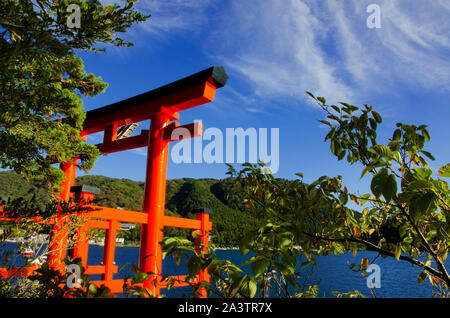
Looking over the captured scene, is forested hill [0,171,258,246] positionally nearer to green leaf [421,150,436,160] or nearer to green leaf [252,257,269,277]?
green leaf [421,150,436,160]

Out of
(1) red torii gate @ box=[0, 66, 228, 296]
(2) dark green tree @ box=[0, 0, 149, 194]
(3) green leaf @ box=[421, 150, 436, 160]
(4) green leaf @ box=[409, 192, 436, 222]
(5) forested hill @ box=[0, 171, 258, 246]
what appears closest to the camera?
(4) green leaf @ box=[409, 192, 436, 222]

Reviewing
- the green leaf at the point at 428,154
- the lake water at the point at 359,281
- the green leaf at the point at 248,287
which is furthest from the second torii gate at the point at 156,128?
the green leaf at the point at 248,287

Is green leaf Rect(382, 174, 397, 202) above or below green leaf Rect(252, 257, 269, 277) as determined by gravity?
above

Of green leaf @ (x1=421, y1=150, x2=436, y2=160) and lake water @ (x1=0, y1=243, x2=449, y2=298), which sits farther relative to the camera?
lake water @ (x1=0, y1=243, x2=449, y2=298)

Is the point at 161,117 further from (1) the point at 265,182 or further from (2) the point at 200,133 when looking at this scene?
(1) the point at 265,182

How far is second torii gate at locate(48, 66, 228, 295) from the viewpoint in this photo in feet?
14.4

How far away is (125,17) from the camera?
3193 mm

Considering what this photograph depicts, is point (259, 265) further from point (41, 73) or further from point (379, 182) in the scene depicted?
point (41, 73)

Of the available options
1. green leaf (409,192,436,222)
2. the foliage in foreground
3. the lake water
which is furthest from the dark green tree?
green leaf (409,192,436,222)

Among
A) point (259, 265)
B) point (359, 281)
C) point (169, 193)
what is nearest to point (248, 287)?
point (259, 265)

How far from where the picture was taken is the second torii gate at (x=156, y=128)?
14.4 feet

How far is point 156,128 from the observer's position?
5012 millimetres

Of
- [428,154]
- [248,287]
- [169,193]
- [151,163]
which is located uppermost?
[169,193]
